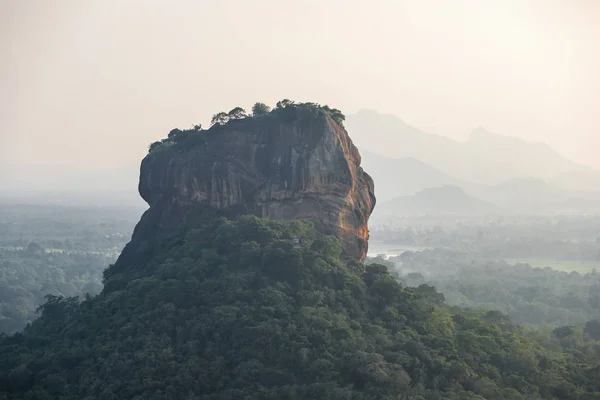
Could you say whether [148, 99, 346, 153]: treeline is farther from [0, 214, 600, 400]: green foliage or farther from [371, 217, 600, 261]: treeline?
[371, 217, 600, 261]: treeline

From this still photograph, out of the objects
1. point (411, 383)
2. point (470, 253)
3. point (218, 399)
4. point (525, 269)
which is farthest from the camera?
point (470, 253)

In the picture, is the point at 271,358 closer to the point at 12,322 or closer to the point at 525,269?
the point at 12,322

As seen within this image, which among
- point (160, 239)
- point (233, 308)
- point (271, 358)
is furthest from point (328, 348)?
point (160, 239)

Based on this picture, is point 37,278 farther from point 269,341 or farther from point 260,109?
point 269,341

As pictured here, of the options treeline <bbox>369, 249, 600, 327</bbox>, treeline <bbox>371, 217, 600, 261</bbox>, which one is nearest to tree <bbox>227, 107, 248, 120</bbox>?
treeline <bbox>369, 249, 600, 327</bbox>

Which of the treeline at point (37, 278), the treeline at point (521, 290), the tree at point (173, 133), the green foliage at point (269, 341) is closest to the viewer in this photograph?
the green foliage at point (269, 341)

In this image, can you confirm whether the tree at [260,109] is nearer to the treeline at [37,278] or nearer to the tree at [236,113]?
the tree at [236,113]

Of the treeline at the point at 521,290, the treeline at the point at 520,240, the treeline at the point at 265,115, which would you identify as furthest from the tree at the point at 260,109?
the treeline at the point at 520,240
